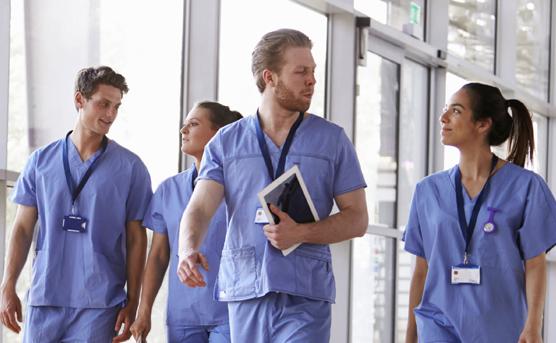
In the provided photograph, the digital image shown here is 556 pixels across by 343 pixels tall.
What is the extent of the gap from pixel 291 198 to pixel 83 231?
1.04 meters

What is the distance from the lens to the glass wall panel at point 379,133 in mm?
7410

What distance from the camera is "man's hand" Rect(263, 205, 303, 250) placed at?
3.08m

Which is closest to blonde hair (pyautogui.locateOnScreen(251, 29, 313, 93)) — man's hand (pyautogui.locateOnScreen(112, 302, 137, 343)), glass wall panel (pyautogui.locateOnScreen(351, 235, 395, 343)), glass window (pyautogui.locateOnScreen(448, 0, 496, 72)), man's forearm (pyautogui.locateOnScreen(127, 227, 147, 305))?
man's forearm (pyautogui.locateOnScreen(127, 227, 147, 305))

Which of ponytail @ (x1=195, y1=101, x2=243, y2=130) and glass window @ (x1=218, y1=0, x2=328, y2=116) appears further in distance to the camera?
glass window @ (x1=218, y1=0, x2=328, y2=116)

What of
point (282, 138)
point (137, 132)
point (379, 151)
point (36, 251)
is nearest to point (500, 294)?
point (282, 138)

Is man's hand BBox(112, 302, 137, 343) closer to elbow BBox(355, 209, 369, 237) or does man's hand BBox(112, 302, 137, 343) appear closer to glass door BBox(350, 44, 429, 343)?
elbow BBox(355, 209, 369, 237)

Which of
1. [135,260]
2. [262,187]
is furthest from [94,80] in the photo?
[262,187]

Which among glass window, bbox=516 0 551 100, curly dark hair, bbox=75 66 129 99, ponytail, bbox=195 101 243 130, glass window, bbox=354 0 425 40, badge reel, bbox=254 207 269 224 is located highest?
glass window, bbox=516 0 551 100

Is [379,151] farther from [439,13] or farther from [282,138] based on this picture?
[282,138]

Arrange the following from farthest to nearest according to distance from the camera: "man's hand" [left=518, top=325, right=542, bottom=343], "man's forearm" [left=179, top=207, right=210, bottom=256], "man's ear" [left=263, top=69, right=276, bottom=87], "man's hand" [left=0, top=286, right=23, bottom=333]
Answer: "man's hand" [left=0, top=286, right=23, bottom=333], "man's hand" [left=518, top=325, right=542, bottom=343], "man's ear" [left=263, top=69, right=276, bottom=87], "man's forearm" [left=179, top=207, right=210, bottom=256]

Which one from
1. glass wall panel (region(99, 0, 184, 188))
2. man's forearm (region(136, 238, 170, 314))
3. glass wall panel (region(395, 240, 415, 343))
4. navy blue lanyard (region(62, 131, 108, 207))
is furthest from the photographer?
glass wall panel (region(395, 240, 415, 343))

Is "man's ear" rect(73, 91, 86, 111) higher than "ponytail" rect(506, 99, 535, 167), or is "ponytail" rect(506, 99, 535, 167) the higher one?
"man's ear" rect(73, 91, 86, 111)

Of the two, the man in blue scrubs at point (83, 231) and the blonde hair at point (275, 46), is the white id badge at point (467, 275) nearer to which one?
the blonde hair at point (275, 46)

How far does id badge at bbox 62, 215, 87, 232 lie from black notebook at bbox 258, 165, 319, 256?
1004 millimetres
